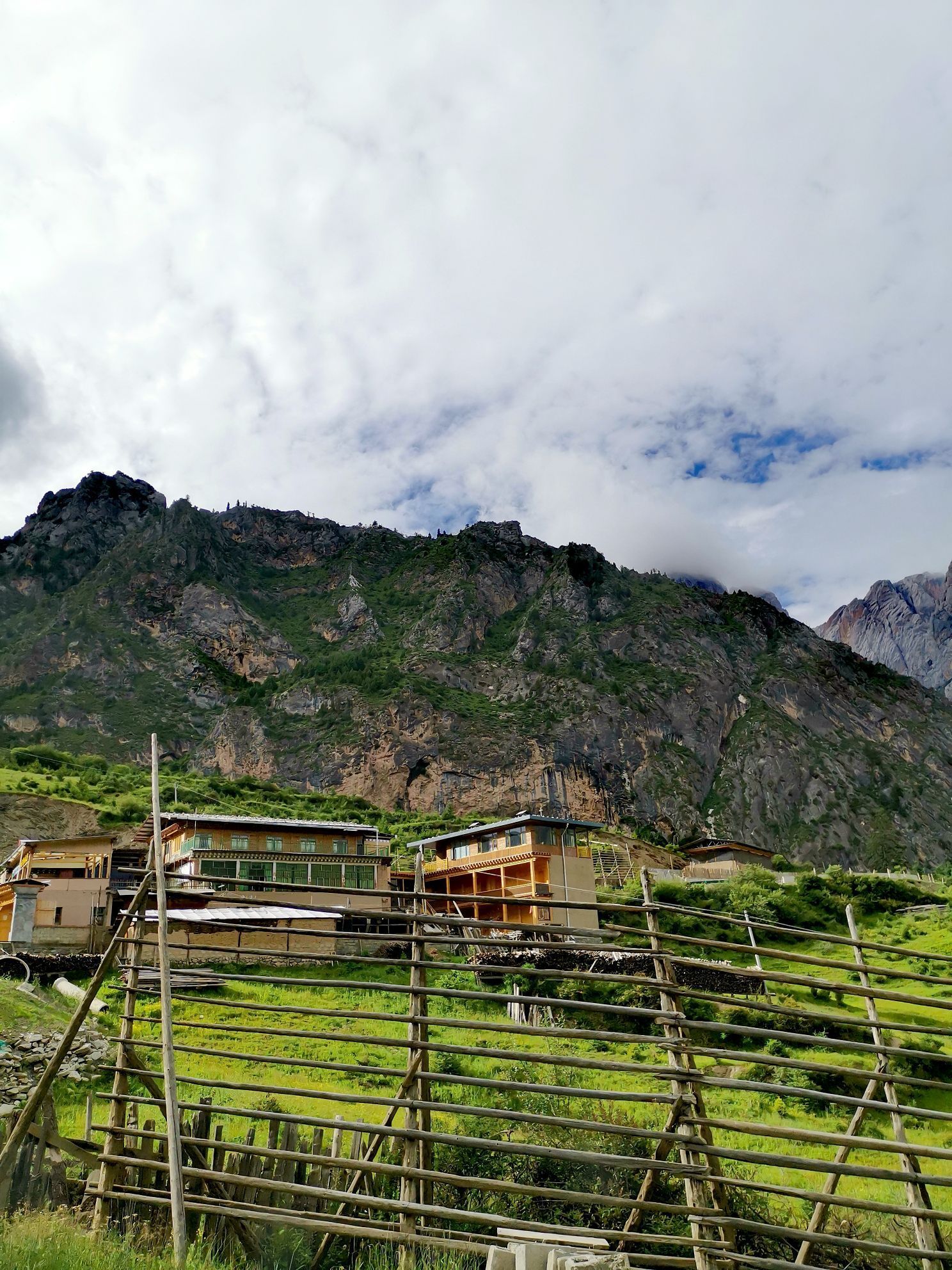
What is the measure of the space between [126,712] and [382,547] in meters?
61.6

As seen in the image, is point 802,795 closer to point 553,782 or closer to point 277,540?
point 553,782

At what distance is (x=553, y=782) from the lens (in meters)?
98.0

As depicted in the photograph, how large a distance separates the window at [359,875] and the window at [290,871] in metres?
1.56

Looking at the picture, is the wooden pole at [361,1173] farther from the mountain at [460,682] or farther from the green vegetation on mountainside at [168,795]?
the mountain at [460,682]

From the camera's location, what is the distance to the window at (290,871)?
33125 mm

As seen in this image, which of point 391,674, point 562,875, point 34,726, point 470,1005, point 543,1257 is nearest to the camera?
point 543,1257

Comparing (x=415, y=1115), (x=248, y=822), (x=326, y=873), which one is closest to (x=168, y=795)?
(x=248, y=822)

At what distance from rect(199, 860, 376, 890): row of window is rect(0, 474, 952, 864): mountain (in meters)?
59.7

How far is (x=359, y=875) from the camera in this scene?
34.2 metres

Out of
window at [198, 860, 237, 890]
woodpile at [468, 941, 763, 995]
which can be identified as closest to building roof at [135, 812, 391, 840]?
window at [198, 860, 237, 890]

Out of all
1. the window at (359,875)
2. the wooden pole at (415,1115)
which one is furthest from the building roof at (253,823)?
the wooden pole at (415,1115)

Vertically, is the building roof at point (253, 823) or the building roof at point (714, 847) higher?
the building roof at point (714, 847)

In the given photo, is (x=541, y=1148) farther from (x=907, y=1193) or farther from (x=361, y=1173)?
(x=907, y=1193)

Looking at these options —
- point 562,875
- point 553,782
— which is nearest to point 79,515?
point 553,782
